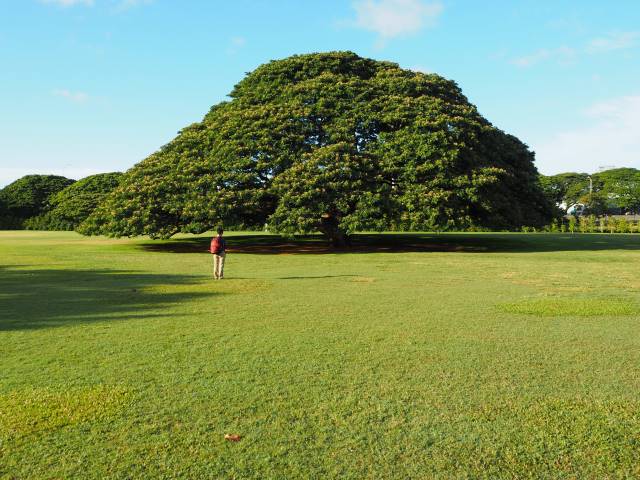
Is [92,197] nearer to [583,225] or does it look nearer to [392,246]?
[392,246]

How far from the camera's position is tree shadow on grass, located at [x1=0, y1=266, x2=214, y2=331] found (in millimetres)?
9711

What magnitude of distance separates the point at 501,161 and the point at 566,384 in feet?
88.1

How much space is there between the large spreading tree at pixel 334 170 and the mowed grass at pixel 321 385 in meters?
13.4

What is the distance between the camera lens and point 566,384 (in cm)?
585

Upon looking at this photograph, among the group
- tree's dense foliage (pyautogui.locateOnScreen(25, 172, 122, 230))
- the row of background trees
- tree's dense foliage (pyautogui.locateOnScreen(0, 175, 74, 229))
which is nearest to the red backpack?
the row of background trees

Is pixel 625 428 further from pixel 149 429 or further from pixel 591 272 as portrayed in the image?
pixel 591 272

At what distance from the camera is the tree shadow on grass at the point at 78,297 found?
971 cm

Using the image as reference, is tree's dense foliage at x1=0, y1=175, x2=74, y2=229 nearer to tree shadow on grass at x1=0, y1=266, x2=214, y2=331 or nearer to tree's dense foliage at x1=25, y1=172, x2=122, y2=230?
tree's dense foliage at x1=25, y1=172, x2=122, y2=230

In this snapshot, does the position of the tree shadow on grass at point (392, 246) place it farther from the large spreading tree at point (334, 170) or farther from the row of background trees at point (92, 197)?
the row of background trees at point (92, 197)

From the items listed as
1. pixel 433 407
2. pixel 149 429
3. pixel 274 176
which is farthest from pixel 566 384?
pixel 274 176

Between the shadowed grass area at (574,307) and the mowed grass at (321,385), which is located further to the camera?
the shadowed grass area at (574,307)

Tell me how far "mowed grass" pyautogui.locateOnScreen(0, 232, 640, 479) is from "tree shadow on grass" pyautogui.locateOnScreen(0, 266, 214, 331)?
0.10m

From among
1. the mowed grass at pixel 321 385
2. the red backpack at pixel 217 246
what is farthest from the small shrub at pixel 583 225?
the red backpack at pixel 217 246

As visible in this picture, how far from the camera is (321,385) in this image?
19.0 ft
